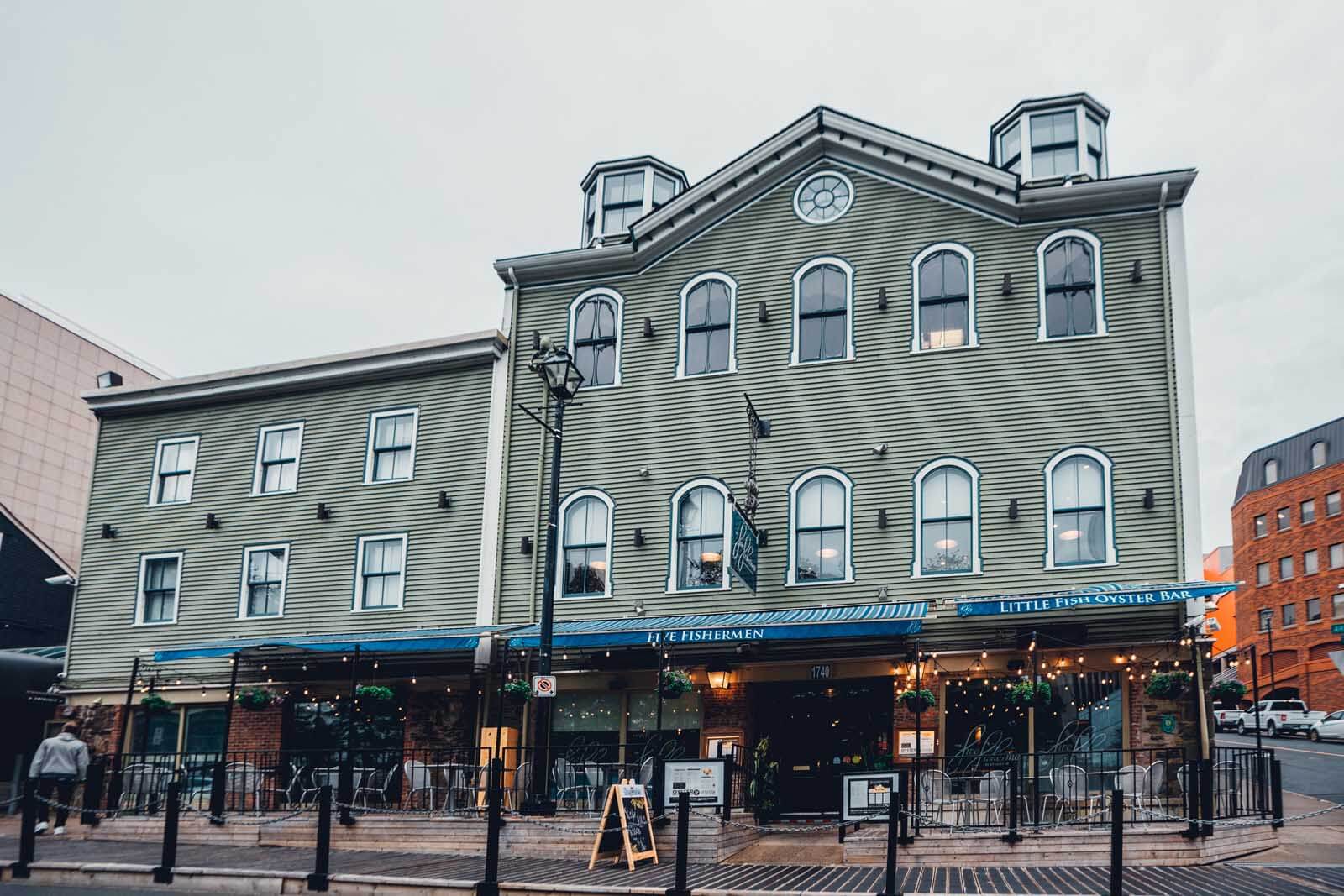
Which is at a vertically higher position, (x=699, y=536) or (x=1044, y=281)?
(x=1044, y=281)

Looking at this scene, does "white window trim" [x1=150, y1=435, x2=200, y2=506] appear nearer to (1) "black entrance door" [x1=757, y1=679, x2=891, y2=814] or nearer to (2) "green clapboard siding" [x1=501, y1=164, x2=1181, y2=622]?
(2) "green clapboard siding" [x1=501, y1=164, x2=1181, y2=622]

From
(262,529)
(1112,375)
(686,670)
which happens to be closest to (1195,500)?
(1112,375)

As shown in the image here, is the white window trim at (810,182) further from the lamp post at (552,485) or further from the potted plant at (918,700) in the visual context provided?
the potted plant at (918,700)

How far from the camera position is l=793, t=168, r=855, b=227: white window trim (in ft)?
75.3

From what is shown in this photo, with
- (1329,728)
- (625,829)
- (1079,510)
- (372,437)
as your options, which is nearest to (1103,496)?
(1079,510)

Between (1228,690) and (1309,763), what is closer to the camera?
(1228,690)

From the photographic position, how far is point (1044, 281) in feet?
69.8

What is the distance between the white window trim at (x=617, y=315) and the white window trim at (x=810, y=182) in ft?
12.1

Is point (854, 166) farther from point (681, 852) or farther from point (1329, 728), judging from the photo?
point (1329, 728)

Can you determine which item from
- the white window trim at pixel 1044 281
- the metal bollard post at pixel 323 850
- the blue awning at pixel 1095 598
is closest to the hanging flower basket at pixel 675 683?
the blue awning at pixel 1095 598

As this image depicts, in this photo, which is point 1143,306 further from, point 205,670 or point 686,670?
point 205,670

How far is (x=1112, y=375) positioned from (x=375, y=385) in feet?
46.9

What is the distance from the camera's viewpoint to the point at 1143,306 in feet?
67.5

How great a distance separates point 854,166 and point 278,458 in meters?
13.3
